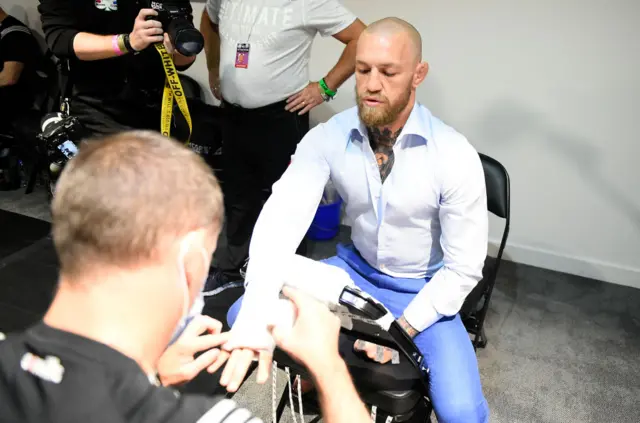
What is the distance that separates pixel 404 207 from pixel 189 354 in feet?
2.62

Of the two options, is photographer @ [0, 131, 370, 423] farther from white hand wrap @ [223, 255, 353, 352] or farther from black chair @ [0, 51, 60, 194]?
black chair @ [0, 51, 60, 194]

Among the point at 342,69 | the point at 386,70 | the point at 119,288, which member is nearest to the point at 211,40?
the point at 342,69

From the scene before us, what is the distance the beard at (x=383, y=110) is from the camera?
1.58 meters

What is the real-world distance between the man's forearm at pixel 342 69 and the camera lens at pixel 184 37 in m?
0.70

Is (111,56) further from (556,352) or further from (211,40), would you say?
(556,352)

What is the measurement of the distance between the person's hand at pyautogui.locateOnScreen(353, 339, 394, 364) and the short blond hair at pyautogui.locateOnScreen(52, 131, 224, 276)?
790 millimetres

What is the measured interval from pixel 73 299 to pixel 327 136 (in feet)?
3.61

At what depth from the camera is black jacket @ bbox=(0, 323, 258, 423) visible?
0.61 metres

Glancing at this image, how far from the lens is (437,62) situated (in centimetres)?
275

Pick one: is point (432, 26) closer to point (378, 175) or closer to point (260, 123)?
point (260, 123)

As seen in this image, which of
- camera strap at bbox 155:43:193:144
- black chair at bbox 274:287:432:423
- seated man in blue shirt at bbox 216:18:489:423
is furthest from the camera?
camera strap at bbox 155:43:193:144

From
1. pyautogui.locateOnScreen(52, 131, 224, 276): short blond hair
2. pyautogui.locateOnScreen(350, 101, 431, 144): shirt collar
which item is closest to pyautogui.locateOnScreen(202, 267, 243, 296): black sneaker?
pyautogui.locateOnScreen(350, 101, 431, 144): shirt collar

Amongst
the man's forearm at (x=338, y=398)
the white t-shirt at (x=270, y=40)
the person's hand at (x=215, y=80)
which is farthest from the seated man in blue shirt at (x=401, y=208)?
the person's hand at (x=215, y=80)

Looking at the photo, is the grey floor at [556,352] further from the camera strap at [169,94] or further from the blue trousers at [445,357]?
the camera strap at [169,94]
